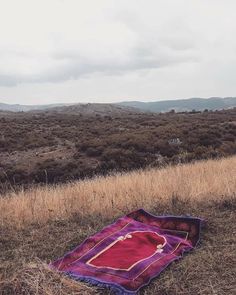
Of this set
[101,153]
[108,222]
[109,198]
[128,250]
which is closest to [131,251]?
[128,250]

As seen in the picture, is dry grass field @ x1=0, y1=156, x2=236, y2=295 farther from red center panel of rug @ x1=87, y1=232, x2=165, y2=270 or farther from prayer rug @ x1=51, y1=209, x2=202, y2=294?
red center panel of rug @ x1=87, y1=232, x2=165, y2=270

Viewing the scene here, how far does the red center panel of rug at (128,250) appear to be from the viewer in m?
4.67

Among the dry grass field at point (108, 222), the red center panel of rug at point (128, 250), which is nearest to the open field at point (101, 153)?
the dry grass field at point (108, 222)

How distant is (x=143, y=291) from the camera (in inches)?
161

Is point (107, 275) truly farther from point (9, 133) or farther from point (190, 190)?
point (9, 133)


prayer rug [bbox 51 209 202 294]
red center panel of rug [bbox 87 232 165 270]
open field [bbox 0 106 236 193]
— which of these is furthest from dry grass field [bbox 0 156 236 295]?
open field [bbox 0 106 236 193]

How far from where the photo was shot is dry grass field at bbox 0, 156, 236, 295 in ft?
13.3

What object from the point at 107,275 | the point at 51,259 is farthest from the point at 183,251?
the point at 51,259

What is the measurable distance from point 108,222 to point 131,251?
1403mm

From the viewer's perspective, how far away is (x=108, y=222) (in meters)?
6.34

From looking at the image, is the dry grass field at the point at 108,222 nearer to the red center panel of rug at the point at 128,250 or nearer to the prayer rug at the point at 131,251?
the prayer rug at the point at 131,251

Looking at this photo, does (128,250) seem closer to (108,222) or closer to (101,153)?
(108,222)

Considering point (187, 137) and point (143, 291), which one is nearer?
point (143, 291)

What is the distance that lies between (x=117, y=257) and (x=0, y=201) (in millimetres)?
3921
